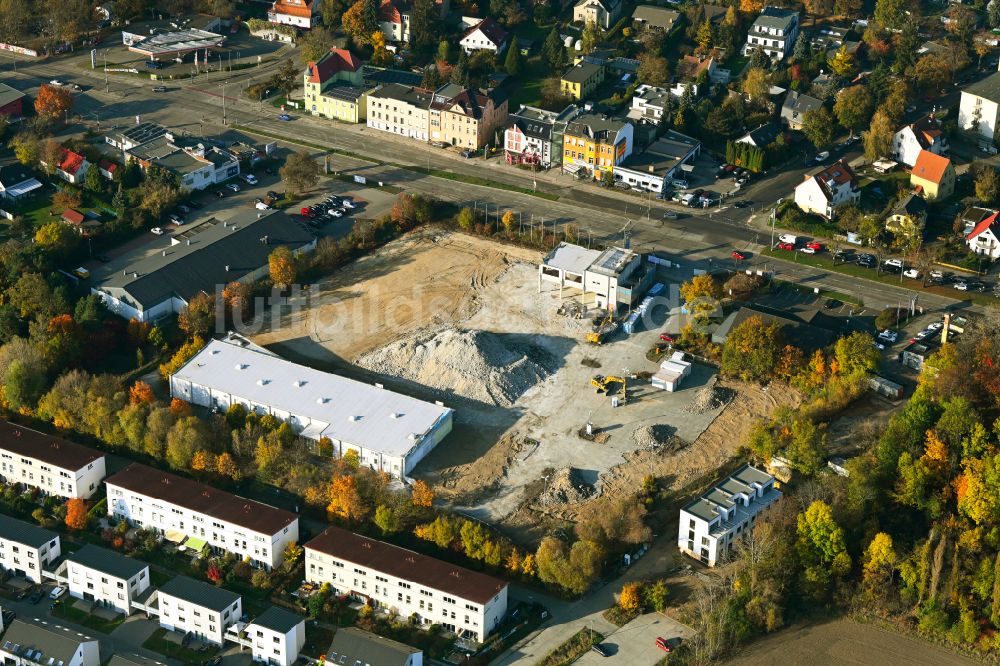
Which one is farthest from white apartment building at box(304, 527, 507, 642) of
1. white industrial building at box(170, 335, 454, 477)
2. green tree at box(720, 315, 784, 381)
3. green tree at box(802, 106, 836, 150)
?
green tree at box(802, 106, 836, 150)

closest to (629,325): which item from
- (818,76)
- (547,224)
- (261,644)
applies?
(547,224)

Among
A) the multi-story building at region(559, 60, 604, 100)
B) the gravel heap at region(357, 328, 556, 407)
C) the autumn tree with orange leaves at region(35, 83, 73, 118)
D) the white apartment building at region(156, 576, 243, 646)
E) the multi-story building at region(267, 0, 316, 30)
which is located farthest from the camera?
the multi-story building at region(267, 0, 316, 30)

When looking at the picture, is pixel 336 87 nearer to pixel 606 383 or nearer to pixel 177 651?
pixel 606 383

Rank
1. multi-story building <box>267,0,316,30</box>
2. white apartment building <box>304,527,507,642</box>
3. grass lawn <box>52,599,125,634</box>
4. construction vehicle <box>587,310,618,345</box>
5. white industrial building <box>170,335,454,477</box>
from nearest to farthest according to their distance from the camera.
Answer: white apartment building <box>304,527,507,642</box>, grass lawn <box>52,599,125,634</box>, white industrial building <box>170,335,454,477</box>, construction vehicle <box>587,310,618,345</box>, multi-story building <box>267,0,316,30</box>

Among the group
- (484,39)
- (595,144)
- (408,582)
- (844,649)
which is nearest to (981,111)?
(595,144)

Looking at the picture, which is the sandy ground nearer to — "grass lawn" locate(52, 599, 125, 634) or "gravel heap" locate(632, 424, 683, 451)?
"gravel heap" locate(632, 424, 683, 451)

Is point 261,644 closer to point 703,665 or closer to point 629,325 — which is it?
point 703,665
